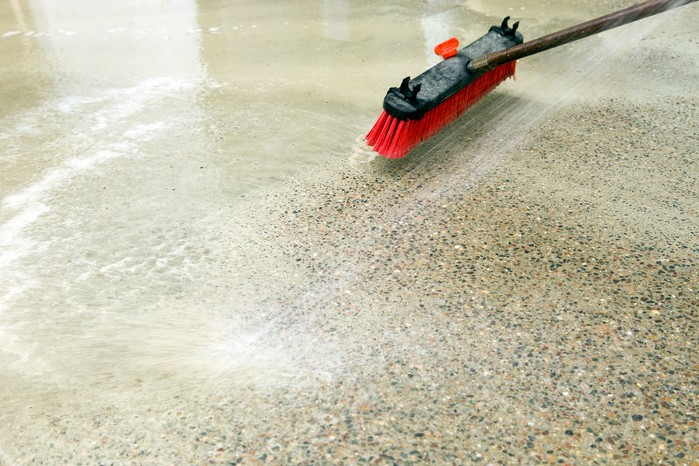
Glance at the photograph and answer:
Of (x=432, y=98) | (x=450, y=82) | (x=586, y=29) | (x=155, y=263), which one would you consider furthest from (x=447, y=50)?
(x=155, y=263)

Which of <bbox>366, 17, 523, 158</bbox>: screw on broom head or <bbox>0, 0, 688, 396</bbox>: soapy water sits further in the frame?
<bbox>366, 17, 523, 158</bbox>: screw on broom head

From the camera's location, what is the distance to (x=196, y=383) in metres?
1.83

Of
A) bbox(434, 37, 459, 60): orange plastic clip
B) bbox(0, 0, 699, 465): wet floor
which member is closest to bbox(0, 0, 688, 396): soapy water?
bbox(0, 0, 699, 465): wet floor

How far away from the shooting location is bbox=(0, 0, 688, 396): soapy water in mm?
1916

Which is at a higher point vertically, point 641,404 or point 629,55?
point 629,55

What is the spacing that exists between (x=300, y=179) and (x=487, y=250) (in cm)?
91

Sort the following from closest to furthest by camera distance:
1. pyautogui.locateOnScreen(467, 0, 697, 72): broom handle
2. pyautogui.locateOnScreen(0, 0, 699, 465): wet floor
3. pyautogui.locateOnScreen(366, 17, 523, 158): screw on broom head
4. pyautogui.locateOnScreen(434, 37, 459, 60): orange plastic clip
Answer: pyautogui.locateOnScreen(0, 0, 699, 465): wet floor → pyautogui.locateOnScreen(467, 0, 697, 72): broom handle → pyautogui.locateOnScreen(366, 17, 523, 158): screw on broom head → pyautogui.locateOnScreen(434, 37, 459, 60): orange plastic clip

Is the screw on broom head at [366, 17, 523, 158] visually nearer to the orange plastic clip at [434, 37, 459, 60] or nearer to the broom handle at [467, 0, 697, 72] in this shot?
the orange plastic clip at [434, 37, 459, 60]

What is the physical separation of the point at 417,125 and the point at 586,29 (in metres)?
0.83

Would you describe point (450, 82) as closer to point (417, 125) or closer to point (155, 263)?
point (417, 125)

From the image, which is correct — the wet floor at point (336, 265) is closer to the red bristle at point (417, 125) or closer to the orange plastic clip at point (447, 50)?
the red bristle at point (417, 125)

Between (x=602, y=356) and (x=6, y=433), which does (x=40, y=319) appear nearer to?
(x=6, y=433)

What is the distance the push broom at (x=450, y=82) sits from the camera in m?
2.75

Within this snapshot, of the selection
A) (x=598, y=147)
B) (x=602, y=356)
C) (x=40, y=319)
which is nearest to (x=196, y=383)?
(x=40, y=319)
